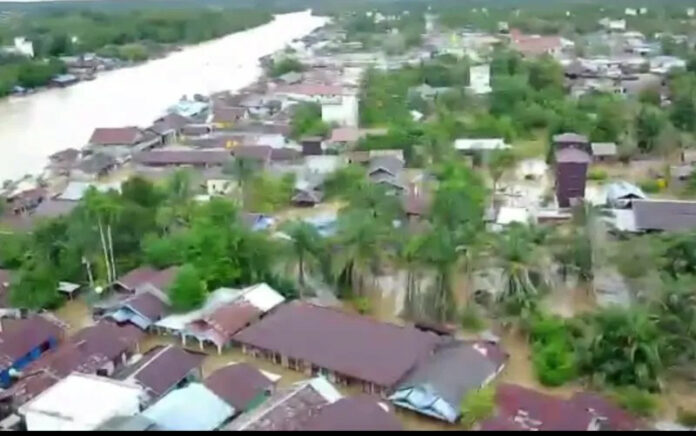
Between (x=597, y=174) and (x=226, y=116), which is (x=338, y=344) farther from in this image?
(x=226, y=116)

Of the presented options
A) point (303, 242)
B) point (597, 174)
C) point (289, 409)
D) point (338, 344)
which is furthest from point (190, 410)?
point (597, 174)

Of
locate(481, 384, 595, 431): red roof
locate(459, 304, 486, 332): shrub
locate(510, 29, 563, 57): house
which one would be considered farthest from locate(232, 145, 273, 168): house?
locate(510, 29, 563, 57): house

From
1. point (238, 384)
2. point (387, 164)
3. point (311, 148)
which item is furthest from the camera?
point (311, 148)

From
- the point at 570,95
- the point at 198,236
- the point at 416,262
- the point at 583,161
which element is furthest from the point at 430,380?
the point at 570,95

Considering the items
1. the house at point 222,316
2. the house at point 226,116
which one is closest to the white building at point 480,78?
the house at point 226,116

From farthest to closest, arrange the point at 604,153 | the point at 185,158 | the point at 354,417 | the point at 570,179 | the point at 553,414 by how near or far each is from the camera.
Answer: the point at 185,158
the point at 604,153
the point at 570,179
the point at 553,414
the point at 354,417

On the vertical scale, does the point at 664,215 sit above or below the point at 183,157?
above

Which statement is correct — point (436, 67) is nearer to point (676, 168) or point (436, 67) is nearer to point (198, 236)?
point (676, 168)

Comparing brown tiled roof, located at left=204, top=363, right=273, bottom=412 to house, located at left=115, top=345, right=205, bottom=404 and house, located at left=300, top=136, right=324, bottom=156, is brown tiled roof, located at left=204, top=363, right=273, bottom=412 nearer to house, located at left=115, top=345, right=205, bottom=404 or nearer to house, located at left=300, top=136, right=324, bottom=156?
house, located at left=115, top=345, right=205, bottom=404
